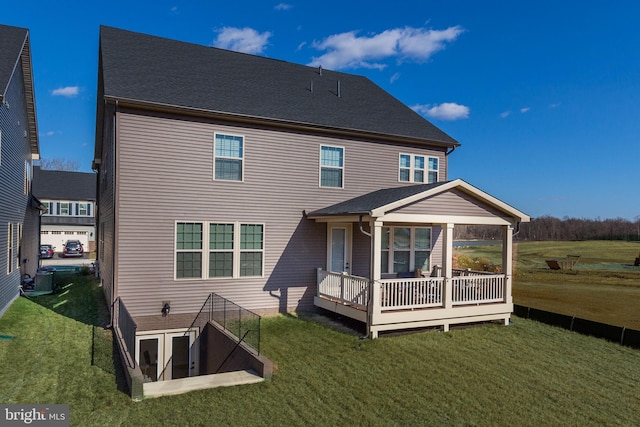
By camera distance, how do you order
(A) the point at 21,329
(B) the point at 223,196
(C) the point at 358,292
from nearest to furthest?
(A) the point at 21,329, (C) the point at 358,292, (B) the point at 223,196

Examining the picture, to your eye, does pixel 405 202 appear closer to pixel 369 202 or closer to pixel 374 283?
pixel 369 202

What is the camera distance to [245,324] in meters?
8.91

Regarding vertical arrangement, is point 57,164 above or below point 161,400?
above

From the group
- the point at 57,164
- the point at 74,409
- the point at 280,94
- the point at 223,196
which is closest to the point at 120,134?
the point at 223,196

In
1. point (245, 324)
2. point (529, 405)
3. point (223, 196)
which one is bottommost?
point (529, 405)

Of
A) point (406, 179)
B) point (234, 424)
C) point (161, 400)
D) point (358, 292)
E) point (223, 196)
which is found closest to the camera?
point (234, 424)

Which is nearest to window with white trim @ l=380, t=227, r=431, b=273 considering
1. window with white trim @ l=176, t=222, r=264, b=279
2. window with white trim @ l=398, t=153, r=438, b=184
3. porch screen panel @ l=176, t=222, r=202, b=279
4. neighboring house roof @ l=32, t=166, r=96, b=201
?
window with white trim @ l=398, t=153, r=438, b=184

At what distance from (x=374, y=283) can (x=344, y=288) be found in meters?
1.45

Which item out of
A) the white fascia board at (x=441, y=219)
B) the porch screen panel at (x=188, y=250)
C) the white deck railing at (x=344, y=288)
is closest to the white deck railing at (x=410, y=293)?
the white deck railing at (x=344, y=288)

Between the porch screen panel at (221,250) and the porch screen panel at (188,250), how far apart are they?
12.7 inches

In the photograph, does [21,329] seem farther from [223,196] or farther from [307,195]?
[307,195]

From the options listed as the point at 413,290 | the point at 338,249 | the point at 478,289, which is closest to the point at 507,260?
the point at 478,289

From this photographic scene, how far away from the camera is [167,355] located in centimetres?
1091

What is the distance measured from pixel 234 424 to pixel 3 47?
38.3ft
